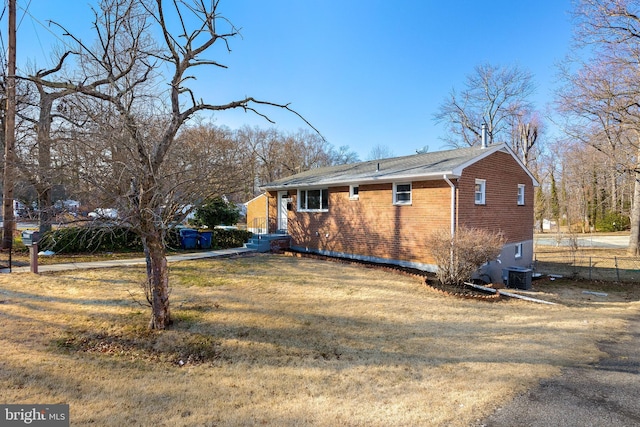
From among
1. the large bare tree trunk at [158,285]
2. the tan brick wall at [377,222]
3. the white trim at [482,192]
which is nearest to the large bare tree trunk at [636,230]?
the white trim at [482,192]

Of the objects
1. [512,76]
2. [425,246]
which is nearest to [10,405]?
[425,246]

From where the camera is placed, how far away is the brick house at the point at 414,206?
419 inches

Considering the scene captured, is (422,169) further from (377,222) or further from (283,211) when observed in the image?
(283,211)

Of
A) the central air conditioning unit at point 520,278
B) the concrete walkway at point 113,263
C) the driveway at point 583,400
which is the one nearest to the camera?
the driveway at point 583,400

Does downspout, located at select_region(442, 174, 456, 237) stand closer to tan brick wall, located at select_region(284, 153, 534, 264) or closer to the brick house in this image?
the brick house

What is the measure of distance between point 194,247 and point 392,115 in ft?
60.6

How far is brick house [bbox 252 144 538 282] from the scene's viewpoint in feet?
34.9

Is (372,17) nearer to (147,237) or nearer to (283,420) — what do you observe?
(147,237)

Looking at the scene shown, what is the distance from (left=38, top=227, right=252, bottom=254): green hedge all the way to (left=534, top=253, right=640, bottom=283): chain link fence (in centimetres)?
1376

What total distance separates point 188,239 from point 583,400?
1439 centimetres

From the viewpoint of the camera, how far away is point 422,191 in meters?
11.0

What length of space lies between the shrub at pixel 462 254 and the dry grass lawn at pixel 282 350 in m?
1.17

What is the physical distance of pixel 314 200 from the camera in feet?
48.1

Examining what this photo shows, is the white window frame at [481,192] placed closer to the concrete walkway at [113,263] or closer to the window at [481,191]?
the window at [481,191]
